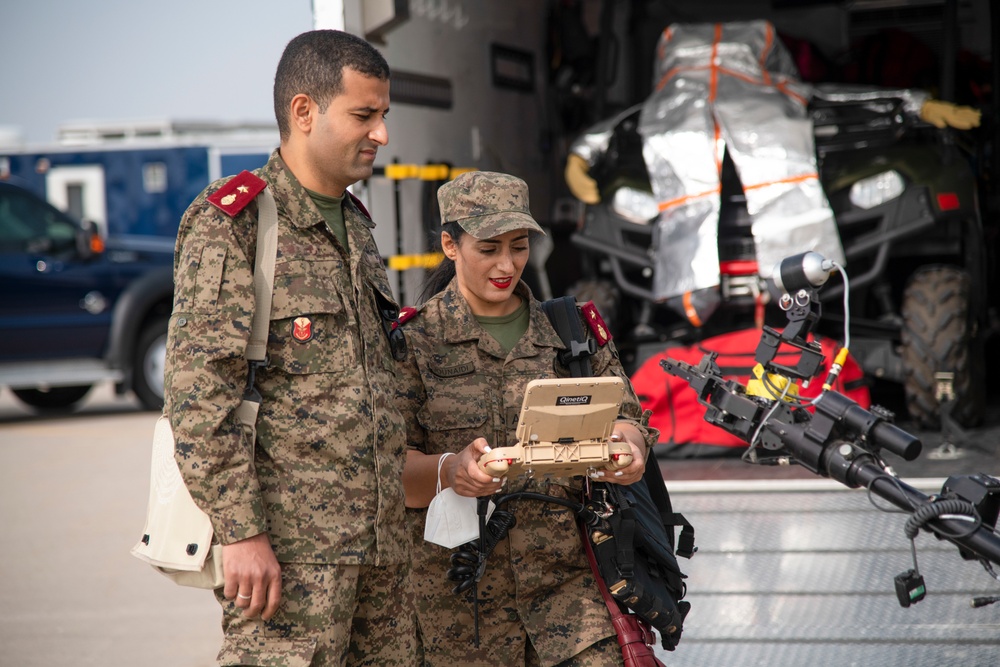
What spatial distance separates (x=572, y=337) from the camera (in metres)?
2.93

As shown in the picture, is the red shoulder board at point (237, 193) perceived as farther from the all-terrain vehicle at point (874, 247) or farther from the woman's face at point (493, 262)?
the all-terrain vehicle at point (874, 247)

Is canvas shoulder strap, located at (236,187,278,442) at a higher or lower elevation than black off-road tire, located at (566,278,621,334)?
higher

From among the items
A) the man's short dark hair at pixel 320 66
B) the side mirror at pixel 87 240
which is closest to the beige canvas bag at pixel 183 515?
the man's short dark hair at pixel 320 66

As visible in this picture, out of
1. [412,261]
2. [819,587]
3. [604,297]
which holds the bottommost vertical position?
[819,587]

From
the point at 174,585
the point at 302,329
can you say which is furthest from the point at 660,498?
the point at 174,585

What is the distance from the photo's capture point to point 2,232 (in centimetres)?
1131

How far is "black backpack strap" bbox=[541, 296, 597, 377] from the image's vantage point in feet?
9.52

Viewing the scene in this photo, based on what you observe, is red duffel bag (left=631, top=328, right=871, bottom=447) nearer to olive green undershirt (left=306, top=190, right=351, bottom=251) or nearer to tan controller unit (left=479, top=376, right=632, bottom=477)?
tan controller unit (left=479, top=376, right=632, bottom=477)

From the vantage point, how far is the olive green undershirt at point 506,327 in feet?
9.70

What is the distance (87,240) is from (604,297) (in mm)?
7117

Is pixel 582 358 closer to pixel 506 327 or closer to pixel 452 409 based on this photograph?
pixel 506 327

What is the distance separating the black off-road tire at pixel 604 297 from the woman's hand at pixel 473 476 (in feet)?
11.9

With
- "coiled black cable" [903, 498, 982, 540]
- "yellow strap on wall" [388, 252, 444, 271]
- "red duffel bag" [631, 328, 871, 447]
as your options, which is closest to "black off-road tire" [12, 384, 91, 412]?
"yellow strap on wall" [388, 252, 444, 271]

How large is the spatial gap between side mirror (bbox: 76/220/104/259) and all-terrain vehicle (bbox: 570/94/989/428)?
6.78 metres
